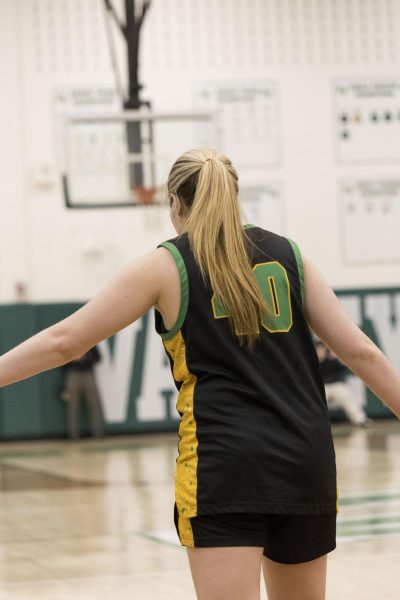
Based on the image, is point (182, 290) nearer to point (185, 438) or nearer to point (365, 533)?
point (185, 438)

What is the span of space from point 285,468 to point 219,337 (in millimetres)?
369

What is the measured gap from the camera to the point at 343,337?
3.08m

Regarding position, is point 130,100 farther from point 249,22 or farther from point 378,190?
point 378,190

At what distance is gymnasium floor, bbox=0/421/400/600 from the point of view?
6227 millimetres

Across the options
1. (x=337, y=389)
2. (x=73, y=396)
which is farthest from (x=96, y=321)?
(x=337, y=389)

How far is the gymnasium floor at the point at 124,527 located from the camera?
6227 millimetres

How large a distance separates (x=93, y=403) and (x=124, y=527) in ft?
26.5

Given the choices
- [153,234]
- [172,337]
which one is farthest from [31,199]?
[172,337]

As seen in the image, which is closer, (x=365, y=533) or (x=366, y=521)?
(x=365, y=533)

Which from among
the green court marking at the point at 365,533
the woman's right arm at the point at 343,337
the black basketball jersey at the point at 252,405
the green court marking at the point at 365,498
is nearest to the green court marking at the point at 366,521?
the green court marking at the point at 365,533

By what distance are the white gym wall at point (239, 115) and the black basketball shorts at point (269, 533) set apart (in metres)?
13.9

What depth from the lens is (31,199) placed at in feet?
54.5

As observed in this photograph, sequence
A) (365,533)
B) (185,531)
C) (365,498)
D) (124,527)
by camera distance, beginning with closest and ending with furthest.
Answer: (185,531), (365,533), (124,527), (365,498)

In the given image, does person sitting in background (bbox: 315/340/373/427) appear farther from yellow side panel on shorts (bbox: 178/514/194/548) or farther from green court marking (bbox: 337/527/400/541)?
yellow side panel on shorts (bbox: 178/514/194/548)
